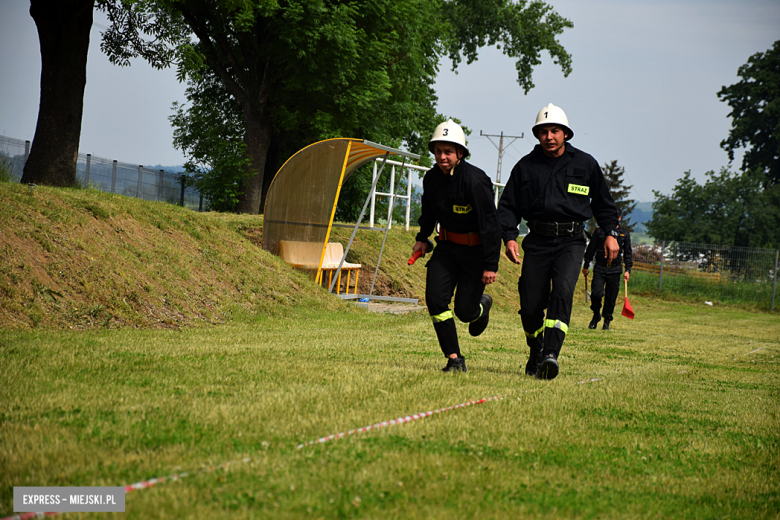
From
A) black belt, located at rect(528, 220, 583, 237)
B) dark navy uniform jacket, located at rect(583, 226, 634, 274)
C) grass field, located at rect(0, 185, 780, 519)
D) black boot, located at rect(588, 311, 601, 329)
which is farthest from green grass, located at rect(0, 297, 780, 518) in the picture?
black boot, located at rect(588, 311, 601, 329)

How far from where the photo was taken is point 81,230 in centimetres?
955

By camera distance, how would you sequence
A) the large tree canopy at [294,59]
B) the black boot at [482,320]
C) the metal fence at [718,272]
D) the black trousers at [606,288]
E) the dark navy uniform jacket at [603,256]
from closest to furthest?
1. the black boot at [482,320]
2. the dark navy uniform jacket at [603,256]
3. the black trousers at [606,288]
4. the large tree canopy at [294,59]
5. the metal fence at [718,272]

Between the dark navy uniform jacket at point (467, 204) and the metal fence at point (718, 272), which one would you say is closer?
the dark navy uniform jacket at point (467, 204)

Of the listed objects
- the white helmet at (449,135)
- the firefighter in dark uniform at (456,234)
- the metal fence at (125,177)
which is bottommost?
the firefighter in dark uniform at (456,234)

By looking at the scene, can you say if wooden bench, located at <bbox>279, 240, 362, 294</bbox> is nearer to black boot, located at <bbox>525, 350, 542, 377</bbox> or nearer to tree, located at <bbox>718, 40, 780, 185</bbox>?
black boot, located at <bbox>525, 350, 542, 377</bbox>

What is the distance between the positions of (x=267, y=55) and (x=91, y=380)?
19.5 metres

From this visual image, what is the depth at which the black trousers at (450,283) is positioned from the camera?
19.5 ft

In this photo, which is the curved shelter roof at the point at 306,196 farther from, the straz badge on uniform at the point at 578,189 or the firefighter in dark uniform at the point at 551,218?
the straz badge on uniform at the point at 578,189

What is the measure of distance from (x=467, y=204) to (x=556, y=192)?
2.65 ft

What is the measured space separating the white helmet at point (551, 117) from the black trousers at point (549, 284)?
3.20ft

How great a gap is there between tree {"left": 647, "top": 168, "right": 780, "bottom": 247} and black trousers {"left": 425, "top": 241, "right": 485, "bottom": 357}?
56601mm

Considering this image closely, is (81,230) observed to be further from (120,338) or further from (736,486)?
(736,486)

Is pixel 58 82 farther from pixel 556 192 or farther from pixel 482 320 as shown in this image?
pixel 556 192

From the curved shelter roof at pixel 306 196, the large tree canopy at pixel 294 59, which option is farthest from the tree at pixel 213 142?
the curved shelter roof at pixel 306 196
